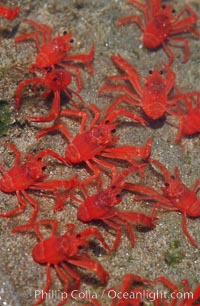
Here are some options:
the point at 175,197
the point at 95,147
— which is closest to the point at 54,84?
the point at 95,147

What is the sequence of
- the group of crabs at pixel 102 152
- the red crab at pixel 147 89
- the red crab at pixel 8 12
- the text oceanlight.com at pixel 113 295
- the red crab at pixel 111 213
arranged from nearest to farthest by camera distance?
1. the text oceanlight.com at pixel 113 295
2. the group of crabs at pixel 102 152
3. the red crab at pixel 111 213
4. the red crab at pixel 147 89
5. the red crab at pixel 8 12

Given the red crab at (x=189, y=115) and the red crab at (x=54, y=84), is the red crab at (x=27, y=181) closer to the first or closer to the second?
the red crab at (x=54, y=84)

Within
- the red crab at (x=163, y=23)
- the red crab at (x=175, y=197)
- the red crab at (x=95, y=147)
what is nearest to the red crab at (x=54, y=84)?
the red crab at (x=95, y=147)

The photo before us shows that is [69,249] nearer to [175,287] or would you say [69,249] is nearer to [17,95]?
[175,287]

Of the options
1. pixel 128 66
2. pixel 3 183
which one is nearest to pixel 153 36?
pixel 128 66

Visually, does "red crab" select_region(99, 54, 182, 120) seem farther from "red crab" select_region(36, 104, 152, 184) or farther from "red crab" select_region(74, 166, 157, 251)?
"red crab" select_region(74, 166, 157, 251)

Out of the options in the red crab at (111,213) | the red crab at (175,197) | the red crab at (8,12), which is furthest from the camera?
the red crab at (8,12)
